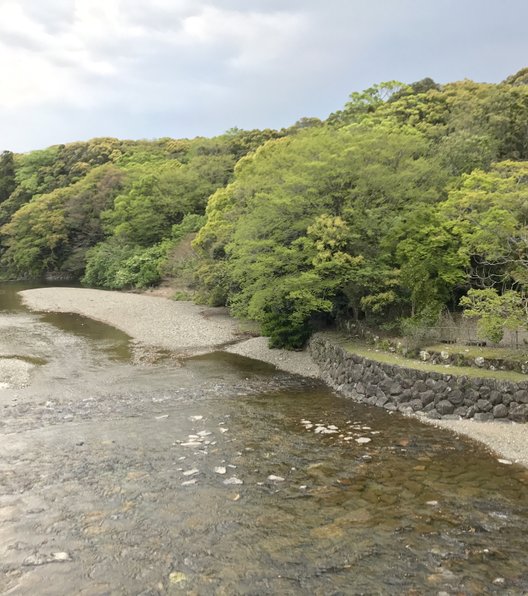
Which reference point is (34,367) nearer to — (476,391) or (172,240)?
(476,391)

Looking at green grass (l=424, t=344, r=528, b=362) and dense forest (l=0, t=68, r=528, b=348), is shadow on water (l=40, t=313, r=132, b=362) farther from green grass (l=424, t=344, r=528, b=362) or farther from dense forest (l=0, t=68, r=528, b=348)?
green grass (l=424, t=344, r=528, b=362)

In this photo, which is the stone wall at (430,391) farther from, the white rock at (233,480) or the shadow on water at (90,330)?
the shadow on water at (90,330)

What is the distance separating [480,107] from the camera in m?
31.3

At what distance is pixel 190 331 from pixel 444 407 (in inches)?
623

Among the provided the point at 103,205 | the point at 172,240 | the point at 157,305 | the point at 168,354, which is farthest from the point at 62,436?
the point at 103,205

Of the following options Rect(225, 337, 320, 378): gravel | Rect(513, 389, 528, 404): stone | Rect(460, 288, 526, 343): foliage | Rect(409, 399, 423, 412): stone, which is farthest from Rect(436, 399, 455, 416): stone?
Rect(225, 337, 320, 378): gravel

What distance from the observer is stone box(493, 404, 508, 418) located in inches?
487

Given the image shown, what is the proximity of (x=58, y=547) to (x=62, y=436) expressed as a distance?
16.5 ft

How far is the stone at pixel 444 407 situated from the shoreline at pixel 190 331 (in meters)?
0.40

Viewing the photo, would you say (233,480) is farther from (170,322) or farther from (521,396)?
(170,322)

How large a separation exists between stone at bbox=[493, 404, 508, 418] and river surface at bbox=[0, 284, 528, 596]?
166 cm

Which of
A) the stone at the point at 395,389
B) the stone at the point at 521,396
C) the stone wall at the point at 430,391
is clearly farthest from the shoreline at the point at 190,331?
the stone at the point at 395,389

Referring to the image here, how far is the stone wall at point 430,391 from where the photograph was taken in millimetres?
12414

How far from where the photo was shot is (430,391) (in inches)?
529
